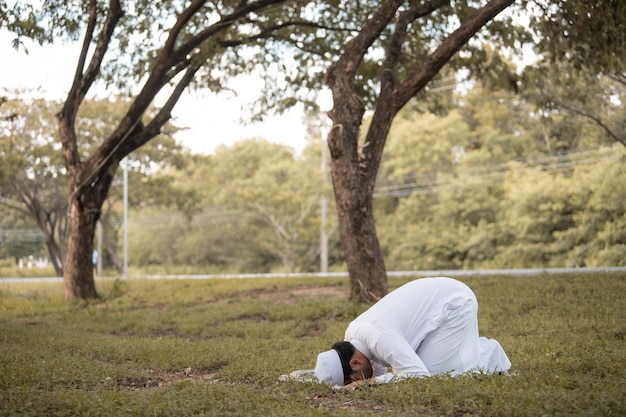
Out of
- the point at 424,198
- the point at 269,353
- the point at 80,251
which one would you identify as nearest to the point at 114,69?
the point at 80,251

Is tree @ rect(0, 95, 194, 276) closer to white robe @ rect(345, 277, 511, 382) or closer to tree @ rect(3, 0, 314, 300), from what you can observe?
tree @ rect(3, 0, 314, 300)

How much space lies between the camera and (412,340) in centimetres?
703

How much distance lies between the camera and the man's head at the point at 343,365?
22.7 ft

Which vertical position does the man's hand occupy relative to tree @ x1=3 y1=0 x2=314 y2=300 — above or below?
below

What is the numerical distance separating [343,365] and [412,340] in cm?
67

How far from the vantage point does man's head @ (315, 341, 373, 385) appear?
22.7 feet

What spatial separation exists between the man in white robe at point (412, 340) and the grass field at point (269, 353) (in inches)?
9.8

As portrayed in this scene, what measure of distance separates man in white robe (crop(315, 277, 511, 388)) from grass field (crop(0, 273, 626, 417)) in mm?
249

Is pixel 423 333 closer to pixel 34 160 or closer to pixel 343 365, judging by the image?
pixel 343 365

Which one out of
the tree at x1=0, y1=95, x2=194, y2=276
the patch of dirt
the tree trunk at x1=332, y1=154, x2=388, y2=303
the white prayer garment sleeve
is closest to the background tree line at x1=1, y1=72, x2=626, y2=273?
the tree at x1=0, y1=95, x2=194, y2=276

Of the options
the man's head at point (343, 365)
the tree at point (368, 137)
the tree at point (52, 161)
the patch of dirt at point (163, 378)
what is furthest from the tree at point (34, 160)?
the man's head at point (343, 365)

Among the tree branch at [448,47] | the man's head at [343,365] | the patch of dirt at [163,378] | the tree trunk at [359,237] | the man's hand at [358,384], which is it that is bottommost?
the patch of dirt at [163,378]

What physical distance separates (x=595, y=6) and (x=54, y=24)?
1093 centimetres

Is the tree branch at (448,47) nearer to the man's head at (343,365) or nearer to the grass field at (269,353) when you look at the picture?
the grass field at (269,353)
